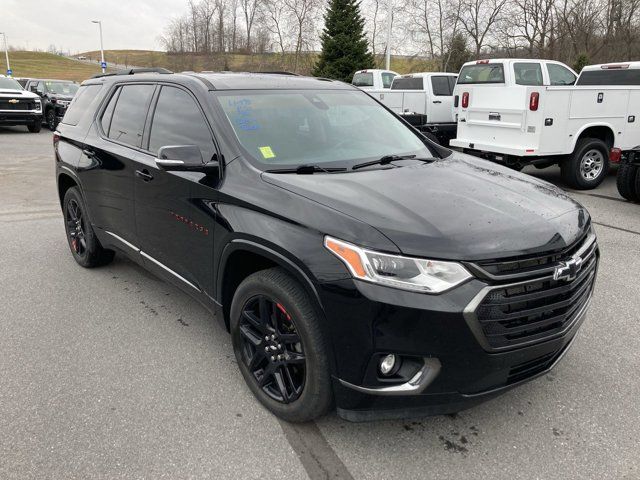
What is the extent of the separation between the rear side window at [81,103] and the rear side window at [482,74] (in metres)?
Answer: 8.32

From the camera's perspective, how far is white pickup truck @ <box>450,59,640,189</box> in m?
8.50

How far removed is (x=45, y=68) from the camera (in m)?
83.7

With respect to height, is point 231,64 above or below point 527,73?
above

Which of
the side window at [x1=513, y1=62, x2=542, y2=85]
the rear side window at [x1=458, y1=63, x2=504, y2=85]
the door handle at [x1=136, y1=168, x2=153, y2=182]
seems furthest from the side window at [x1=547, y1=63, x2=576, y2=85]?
the door handle at [x1=136, y1=168, x2=153, y2=182]

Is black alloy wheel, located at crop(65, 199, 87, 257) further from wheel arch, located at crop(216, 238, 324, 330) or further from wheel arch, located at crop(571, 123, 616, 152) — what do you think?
wheel arch, located at crop(571, 123, 616, 152)

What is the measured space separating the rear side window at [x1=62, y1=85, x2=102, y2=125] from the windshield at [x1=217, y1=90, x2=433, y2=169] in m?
2.22

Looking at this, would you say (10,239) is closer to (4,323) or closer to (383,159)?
(4,323)

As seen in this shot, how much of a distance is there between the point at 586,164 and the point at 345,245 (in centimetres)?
827

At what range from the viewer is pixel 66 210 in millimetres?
5375

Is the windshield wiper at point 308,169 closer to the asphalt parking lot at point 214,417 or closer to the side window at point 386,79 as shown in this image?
the asphalt parking lot at point 214,417

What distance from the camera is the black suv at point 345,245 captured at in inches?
88.0

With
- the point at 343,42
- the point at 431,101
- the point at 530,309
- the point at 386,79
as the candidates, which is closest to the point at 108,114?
the point at 530,309

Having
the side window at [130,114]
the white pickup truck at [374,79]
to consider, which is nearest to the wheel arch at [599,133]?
the side window at [130,114]

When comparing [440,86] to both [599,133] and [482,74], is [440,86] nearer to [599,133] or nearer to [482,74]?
[482,74]
